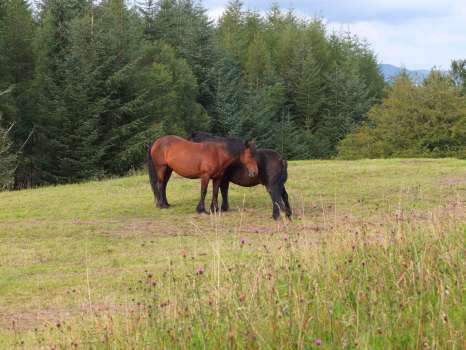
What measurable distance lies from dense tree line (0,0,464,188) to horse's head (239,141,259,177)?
14720 millimetres

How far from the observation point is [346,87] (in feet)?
192

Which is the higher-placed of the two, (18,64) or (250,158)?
(18,64)

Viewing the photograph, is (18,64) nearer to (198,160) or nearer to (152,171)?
(152,171)

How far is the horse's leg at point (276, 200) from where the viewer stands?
473 inches

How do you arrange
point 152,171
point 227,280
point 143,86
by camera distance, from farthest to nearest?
point 143,86
point 152,171
point 227,280

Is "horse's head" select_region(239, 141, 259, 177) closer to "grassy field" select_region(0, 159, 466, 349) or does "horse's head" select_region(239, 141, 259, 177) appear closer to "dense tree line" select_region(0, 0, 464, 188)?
"grassy field" select_region(0, 159, 466, 349)

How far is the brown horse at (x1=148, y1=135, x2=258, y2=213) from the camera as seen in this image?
12.5 meters

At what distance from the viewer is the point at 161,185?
1350 centimetres

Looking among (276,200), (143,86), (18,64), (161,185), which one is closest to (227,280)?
(276,200)

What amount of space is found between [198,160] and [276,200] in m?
1.81

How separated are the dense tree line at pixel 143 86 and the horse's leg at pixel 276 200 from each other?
15250mm

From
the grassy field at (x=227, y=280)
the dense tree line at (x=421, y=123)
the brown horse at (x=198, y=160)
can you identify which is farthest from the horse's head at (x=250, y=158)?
the dense tree line at (x=421, y=123)

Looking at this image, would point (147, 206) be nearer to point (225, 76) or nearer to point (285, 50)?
point (225, 76)

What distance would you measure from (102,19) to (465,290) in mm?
31334
